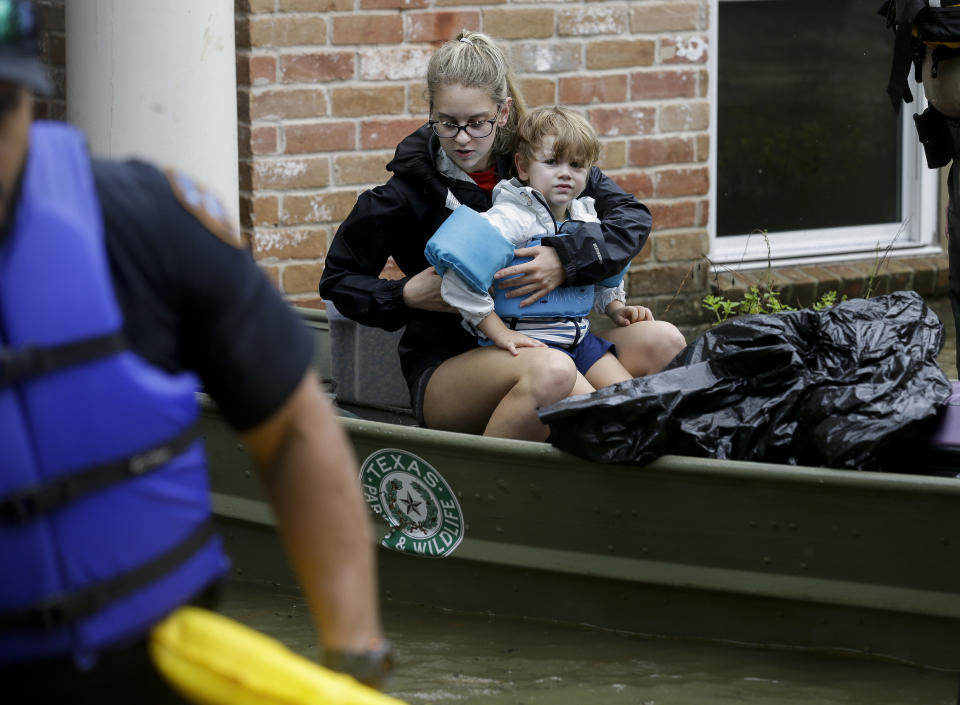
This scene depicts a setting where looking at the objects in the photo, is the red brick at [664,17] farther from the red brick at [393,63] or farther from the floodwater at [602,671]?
the floodwater at [602,671]

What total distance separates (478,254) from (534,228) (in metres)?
0.22

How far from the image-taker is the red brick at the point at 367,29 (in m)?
5.02

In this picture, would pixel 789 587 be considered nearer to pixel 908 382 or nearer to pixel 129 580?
pixel 908 382

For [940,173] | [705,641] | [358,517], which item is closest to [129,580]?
[358,517]

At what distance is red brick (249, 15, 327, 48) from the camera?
489 cm

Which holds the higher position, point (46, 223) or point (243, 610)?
point (46, 223)

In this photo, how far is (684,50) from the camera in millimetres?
5594

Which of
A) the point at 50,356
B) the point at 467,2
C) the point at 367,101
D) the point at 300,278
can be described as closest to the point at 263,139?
the point at 367,101

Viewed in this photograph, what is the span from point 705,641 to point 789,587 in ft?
1.00

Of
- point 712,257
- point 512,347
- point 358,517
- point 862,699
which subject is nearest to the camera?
point 358,517

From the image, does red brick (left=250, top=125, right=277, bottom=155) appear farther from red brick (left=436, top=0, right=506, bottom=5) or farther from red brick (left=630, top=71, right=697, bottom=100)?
red brick (left=630, top=71, right=697, bottom=100)

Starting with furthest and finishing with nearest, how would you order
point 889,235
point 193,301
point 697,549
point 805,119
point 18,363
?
1. point 889,235
2. point 805,119
3. point 697,549
4. point 193,301
5. point 18,363

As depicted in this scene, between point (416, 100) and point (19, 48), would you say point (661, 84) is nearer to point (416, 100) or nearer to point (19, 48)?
point (416, 100)

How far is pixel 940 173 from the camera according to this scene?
6277 mm
